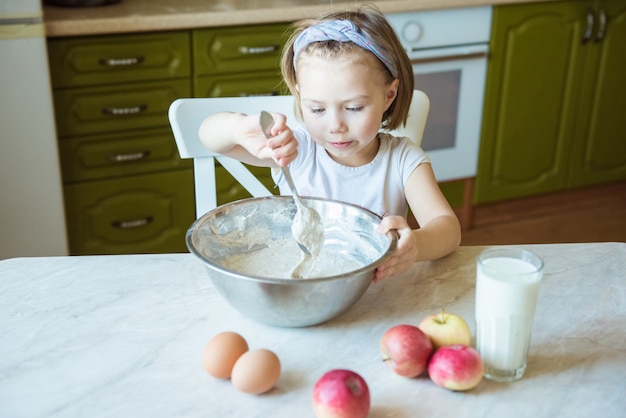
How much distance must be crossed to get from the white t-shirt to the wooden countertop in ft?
3.19

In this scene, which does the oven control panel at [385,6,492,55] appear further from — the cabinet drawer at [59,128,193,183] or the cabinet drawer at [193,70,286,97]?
the cabinet drawer at [59,128,193,183]

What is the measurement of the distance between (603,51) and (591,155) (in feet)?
1.42

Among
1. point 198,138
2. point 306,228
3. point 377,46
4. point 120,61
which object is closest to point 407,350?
point 306,228

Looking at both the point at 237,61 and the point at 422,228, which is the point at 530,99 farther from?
the point at 422,228

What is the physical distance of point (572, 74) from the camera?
306 centimetres

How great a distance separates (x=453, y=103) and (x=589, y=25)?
2.02 ft

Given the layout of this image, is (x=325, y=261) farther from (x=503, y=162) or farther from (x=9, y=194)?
(x=503, y=162)

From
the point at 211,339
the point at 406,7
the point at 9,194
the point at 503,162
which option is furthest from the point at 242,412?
the point at 503,162

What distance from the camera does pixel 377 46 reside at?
4.19 ft

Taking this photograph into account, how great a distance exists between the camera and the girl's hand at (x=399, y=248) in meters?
1.07

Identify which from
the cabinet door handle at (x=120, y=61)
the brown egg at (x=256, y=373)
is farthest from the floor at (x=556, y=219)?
the brown egg at (x=256, y=373)

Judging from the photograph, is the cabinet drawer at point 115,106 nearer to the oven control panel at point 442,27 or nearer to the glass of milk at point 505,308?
the oven control panel at point 442,27

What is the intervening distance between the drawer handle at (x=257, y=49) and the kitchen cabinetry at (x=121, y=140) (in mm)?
174

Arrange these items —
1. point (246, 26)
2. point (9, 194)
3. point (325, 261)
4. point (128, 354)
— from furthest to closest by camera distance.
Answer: point (246, 26) < point (9, 194) < point (325, 261) < point (128, 354)
